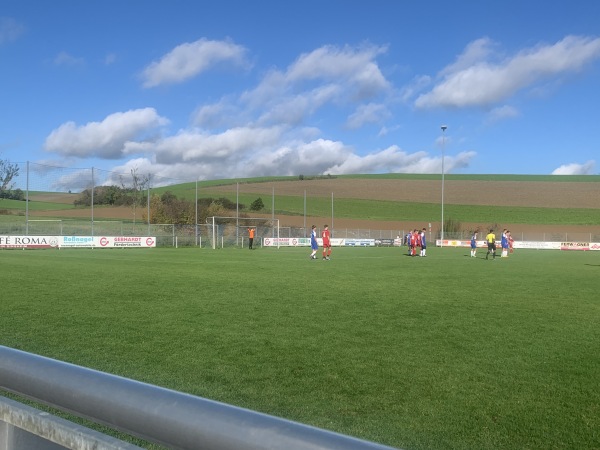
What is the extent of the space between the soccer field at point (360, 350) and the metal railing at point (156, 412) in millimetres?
2671

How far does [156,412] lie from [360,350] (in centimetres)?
575

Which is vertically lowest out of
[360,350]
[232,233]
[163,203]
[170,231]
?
[360,350]

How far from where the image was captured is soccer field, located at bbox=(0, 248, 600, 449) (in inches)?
189

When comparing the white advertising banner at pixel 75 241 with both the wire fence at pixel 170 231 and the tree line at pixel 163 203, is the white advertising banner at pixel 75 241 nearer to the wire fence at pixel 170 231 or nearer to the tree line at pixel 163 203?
the wire fence at pixel 170 231

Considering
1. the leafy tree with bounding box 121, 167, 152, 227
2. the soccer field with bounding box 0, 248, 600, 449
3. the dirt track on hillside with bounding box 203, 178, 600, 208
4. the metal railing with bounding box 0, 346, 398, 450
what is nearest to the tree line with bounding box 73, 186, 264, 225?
the leafy tree with bounding box 121, 167, 152, 227

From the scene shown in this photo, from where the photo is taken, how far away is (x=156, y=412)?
1.91 m

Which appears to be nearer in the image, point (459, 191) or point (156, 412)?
point (156, 412)

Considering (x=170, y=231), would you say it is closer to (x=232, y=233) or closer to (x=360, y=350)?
(x=232, y=233)

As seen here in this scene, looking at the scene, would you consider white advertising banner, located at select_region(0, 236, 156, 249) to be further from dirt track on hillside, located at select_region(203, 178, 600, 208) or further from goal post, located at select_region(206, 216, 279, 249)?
dirt track on hillside, located at select_region(203, 178, 600, 208)

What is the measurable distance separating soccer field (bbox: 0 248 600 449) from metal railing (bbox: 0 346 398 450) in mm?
2671

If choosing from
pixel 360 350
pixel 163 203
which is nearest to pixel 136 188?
pixel 163 203

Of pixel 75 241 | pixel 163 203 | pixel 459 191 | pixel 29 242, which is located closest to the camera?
pixel 29 242

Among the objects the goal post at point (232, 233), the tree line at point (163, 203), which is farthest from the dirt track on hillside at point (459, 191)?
the goal post at point (232, 233)

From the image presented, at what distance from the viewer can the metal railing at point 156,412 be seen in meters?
1.62
